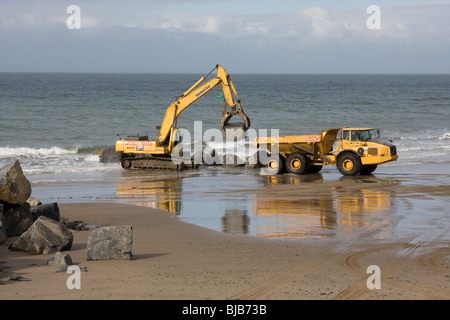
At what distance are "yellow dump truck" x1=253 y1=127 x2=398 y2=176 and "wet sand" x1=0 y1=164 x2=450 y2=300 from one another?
17.7ft

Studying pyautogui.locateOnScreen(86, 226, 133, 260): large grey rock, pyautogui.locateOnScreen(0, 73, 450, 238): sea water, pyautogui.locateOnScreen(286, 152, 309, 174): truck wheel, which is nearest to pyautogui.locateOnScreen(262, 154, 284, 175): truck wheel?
pyautogui.locateOnScreen(286, 152, 309, 174): truck wheel

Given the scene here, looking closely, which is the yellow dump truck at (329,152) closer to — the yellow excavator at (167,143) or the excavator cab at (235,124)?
the excavator cab at (235,124)

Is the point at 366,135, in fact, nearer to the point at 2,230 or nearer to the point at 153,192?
the point at 153,192

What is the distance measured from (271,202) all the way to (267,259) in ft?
22.4

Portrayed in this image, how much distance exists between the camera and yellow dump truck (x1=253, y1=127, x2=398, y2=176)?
2497cm

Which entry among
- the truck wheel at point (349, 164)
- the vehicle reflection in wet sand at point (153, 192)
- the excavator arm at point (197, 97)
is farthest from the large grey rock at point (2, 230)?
the excavator arm at point (197, 97)

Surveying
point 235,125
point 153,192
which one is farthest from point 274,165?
point 153,192

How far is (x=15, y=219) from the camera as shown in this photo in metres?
14.7

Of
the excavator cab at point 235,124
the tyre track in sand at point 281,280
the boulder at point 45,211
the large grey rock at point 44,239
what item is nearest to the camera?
the tyre track in sand at point 281,280

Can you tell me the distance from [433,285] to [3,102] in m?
65.5

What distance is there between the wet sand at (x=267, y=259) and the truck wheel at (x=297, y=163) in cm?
632

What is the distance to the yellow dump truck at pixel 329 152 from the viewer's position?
24969 millimetres

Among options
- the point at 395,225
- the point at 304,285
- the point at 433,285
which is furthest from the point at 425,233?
the point at 304,285
